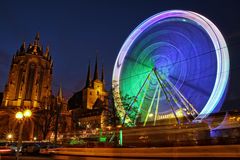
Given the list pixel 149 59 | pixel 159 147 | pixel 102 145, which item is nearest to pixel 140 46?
pixel 149 59

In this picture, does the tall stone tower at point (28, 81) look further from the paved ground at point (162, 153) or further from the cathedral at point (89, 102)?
the paved ground at point (162, 153)

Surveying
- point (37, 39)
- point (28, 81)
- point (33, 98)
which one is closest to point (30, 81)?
point (28, 81)

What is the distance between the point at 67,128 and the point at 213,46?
71603 millimetres

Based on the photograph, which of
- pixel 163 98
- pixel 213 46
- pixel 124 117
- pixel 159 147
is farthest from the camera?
pixel 124 117

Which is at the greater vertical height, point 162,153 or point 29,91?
point 29,91

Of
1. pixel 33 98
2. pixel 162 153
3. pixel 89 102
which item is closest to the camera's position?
pixel 162 153

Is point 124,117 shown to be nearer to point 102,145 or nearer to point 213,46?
point 213,46

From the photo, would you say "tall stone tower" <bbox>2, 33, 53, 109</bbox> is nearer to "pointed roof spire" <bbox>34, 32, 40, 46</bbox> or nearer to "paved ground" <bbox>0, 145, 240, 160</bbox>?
"pointed roof spire" <bbox>34, 32, 40, 46</bbox>

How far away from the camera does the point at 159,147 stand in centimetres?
1037

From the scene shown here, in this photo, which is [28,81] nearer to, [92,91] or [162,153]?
[92,91]

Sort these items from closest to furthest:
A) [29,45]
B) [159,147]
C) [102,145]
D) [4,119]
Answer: [159,147] < [102,145] < [4,119] < [29,45]

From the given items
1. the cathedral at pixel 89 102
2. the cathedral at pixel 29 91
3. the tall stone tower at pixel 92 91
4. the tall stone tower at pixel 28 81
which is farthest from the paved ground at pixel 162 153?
the tall stone tower at pixel 92 91

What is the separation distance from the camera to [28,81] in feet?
271

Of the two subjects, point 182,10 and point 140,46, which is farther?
point 140,46
